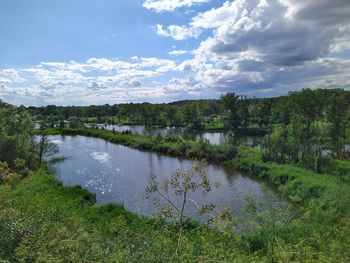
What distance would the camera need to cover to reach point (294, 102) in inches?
2314

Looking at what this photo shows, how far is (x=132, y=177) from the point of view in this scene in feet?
141

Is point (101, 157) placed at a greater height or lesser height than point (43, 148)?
lesser

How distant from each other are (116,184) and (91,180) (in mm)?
4301

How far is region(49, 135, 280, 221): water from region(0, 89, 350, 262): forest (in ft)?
8.14

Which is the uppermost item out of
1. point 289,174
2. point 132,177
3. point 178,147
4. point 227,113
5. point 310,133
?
point 227,113

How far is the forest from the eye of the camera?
886cm

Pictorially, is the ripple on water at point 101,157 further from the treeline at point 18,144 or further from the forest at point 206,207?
the treeline at point 18,144

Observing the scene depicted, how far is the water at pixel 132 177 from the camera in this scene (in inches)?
1243

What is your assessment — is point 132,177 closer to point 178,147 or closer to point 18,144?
point 18,144

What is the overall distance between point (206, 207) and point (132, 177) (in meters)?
34.0

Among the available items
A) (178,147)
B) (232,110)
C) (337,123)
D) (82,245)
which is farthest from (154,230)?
(232,110)

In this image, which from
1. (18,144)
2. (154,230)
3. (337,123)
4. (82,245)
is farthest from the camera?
(337,123)

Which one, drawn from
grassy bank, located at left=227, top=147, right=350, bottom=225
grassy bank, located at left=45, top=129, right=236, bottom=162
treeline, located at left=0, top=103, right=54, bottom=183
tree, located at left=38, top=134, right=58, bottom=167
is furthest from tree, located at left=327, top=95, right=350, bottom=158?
treeline, located at left=0, top=103, right=54, bottom=183

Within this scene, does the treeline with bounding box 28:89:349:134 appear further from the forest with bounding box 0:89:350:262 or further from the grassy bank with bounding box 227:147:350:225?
the grassy bank with bounding box 227:147:350:225
